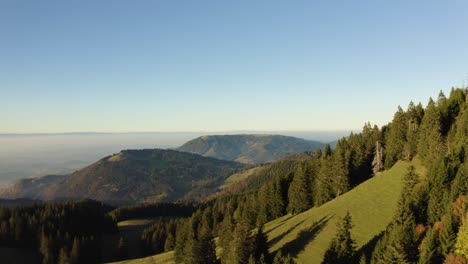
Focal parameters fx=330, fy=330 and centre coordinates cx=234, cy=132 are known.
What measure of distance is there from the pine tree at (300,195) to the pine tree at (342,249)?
42.9 metres

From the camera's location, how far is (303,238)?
7069 centimetres

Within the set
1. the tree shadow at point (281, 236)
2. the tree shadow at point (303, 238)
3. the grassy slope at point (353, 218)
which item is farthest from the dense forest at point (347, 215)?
the tree shadow at point (281, 236)

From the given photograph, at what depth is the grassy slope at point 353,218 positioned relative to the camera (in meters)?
64.4

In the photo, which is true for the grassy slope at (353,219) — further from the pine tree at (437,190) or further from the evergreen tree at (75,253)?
the evergreen tree at (75,253)

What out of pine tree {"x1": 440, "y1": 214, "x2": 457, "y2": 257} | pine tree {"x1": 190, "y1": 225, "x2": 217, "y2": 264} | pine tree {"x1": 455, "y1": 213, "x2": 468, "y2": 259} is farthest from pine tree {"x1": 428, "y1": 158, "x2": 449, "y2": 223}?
pine tree {"x1": 190, "y1": 225, "x2": 217, "y2": 264}

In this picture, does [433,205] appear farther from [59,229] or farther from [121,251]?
[59,229]

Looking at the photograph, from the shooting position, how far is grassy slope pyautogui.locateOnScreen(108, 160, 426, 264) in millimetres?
64438

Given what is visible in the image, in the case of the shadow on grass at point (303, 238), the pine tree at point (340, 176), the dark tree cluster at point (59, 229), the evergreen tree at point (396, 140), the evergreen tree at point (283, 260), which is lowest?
the dark tree cluster at point (59, 229)

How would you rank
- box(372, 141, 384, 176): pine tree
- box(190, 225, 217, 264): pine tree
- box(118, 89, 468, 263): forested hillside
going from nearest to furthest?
box(118, 89, 468, 263): forested hillside < box(190, 225, 217, 264): pine tree < box(372, 141, 384, 176): pine tree

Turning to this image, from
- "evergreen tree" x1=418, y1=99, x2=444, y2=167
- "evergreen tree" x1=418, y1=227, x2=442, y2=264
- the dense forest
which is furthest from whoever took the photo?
"evergreen tree" x1=418, y1=99, x2=444, y2=167

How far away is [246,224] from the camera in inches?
2539

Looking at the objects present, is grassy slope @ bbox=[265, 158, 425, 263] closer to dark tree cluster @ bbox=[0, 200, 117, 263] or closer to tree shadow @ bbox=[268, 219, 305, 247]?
tree shadow @ bbox=[268, 219, 305, 247]

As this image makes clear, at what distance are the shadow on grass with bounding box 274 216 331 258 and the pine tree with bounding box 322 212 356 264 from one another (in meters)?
10.3

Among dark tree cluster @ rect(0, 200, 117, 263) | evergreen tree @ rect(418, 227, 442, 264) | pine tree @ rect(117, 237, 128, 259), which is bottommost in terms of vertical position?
pine tree @ rect(117, 237, 128, 259)
